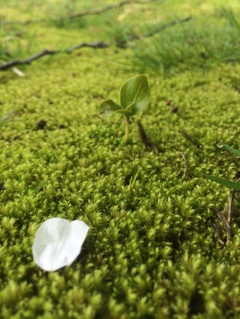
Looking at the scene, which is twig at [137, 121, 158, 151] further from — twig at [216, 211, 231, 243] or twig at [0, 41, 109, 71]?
twig at [0, 41, 109, 71]

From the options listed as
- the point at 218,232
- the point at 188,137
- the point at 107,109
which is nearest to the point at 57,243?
the point at 218,232

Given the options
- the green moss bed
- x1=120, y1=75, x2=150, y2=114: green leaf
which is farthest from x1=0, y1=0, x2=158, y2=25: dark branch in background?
x1=120, y1=75, x2=150, y2=114: green leaf

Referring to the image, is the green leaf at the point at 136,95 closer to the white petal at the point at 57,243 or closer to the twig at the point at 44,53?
the white petal at the point at 57,243

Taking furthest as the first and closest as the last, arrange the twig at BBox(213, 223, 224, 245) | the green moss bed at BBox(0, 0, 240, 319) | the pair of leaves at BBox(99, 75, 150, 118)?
1. the pair of leaves at BBox(99, 75, 150, 118)
2. the twig at BBox(213, 223, 224, 245)
3. the green moss bed at BBox(0, 0, 240, 319)

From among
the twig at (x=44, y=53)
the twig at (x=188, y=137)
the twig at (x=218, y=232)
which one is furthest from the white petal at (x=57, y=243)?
the twig at (x=44, y=53)

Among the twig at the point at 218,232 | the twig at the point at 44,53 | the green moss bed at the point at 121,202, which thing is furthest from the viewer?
the twig at the point at 44,53

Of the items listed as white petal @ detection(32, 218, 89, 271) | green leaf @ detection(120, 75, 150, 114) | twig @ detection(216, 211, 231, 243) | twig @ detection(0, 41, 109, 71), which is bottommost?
twig @ detection(0, 41, 109, 71)

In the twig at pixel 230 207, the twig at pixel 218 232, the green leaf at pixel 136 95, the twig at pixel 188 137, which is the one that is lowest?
the twig at pixel 188 137
